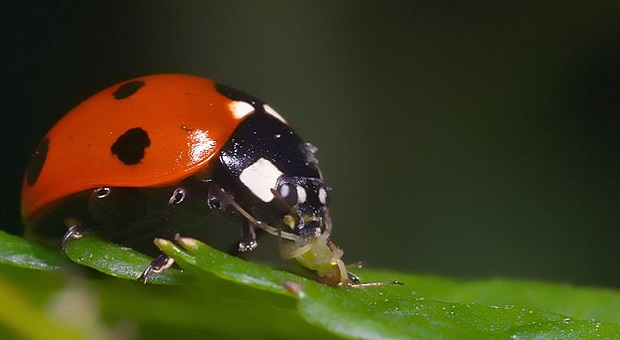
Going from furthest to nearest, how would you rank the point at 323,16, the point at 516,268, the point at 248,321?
1. the point at 323,16
2. the point at 516,268
3. the point at 248,321

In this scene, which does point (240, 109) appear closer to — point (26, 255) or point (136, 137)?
point (136, 137)

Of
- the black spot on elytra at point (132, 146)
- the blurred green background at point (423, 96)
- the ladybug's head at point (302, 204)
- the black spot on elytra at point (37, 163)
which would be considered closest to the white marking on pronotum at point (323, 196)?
the ladybug's head at point (302, 204)

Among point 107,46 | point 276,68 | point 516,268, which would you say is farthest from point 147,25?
point 516,268

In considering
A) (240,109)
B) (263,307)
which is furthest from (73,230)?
(263,307)

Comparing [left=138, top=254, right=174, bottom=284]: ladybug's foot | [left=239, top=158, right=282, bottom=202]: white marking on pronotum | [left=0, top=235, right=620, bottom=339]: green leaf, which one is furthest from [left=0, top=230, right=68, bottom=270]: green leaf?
[left=239, top=158, right=282, bottom=202]: white marking on pronotum

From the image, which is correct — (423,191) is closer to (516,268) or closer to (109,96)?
(516,268)

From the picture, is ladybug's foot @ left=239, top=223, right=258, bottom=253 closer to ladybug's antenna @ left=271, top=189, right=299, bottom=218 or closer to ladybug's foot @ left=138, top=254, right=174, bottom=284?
ladybug's antenna @ left=271, top=189, right=299, bottom=218

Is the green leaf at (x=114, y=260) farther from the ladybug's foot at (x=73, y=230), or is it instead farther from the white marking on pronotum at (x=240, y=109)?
the white marking on pronotum at (x=240, y=109)
